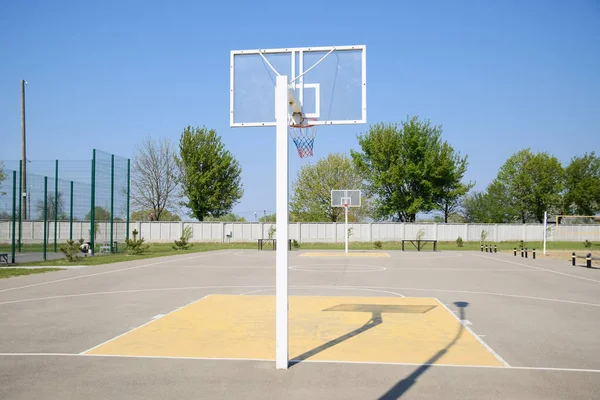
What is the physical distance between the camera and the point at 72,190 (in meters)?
26.5

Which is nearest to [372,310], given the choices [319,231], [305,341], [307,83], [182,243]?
[305,341]

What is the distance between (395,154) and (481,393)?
5230cm

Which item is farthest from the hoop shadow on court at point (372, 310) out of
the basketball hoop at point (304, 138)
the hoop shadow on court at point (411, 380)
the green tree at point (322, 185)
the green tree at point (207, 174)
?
the green tree at point (322, 185)

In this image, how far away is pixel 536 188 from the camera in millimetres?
67875

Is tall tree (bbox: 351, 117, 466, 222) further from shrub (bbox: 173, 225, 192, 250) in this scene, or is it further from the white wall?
shrub (bbox: 173, 225, 192, 250)

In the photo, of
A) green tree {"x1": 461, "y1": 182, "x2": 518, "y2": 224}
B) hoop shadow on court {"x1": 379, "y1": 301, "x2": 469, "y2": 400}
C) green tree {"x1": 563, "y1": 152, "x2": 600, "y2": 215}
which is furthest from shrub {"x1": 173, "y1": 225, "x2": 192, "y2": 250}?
green tree {"x1": 563, "y1": 152, "x2": 600, "y2": 215}

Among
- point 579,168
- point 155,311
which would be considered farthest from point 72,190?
point 579,168

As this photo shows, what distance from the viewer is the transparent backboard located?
8.65 metres

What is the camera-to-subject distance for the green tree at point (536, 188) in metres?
67.9

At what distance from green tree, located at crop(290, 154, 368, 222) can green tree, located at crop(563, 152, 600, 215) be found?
87.8 ft

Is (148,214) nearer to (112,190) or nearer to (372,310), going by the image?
(112,190)

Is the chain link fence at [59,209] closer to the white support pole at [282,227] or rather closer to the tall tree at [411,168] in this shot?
the white support pole at [282,227]

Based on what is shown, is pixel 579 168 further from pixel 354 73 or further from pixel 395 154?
pixel 354 73

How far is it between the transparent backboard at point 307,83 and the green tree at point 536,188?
210ft
